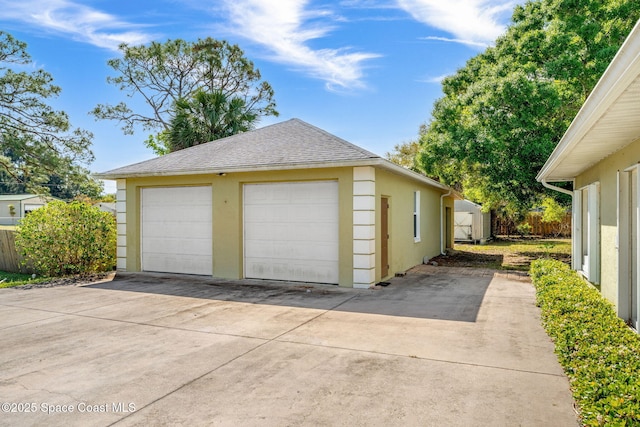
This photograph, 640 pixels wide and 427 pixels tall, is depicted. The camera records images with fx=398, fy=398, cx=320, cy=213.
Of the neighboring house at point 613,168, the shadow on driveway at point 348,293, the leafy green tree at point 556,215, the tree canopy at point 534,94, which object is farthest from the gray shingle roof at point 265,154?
the leafy green tree at point 556,215

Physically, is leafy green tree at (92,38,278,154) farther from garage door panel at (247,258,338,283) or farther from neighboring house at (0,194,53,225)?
garage door panel at (247,258,338,283)

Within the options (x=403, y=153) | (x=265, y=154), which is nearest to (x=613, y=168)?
(x=265, y=154)

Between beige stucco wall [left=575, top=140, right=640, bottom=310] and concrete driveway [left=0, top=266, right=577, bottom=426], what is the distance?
114 cm

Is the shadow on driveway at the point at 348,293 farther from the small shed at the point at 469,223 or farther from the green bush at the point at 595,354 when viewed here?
the small shed at the point at 469,223

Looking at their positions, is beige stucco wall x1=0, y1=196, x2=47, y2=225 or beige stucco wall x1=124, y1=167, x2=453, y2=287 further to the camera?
beige stucco wall x1=0, y1=196, x2=47, y2=225

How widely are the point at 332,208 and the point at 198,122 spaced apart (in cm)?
1220

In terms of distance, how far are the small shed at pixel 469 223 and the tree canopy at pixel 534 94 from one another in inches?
308

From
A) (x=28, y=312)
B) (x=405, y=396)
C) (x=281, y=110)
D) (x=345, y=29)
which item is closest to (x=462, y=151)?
(x=345, y=29)

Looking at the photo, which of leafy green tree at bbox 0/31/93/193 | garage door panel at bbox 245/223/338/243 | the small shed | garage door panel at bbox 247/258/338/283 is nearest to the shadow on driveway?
garage door panel at bbox 247/258/338/283

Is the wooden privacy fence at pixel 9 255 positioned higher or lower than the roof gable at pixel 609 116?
lower

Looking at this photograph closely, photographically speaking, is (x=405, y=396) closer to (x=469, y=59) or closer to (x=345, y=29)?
(x=345, y=29)

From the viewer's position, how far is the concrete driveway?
127 inches

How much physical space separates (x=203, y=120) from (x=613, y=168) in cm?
1672

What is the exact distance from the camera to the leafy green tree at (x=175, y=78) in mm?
27125
